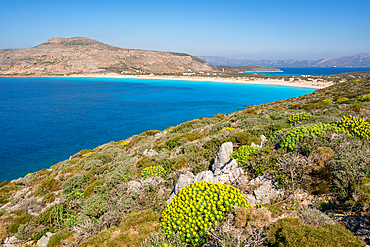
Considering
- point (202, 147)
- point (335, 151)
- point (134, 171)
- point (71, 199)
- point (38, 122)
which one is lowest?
point (38, 122)

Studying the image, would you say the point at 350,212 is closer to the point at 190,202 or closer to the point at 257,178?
the point at 257,178

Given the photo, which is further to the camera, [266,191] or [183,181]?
[183,181]

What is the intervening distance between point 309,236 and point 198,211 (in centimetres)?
271

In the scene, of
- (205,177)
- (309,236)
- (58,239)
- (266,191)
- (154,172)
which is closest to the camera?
(309,236)

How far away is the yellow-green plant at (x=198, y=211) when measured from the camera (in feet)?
16.6

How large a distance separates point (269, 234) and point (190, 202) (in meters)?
2.23

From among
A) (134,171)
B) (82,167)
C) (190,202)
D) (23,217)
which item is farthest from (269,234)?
(82,167)

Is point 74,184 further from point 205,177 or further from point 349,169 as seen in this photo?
point 349,169

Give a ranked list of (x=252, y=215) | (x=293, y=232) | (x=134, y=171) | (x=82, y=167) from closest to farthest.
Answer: (x=293, y=232) < (x=252, y=215) < (x=134, y=171) < (x=82, y=167)

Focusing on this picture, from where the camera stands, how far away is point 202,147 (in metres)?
11.9

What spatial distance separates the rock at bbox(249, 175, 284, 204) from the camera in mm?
6348

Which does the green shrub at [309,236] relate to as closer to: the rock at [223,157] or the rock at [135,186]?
the rock at [223,157]

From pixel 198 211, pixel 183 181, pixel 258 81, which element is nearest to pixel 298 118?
pixel 183 181

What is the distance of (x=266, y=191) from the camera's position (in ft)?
21.4
